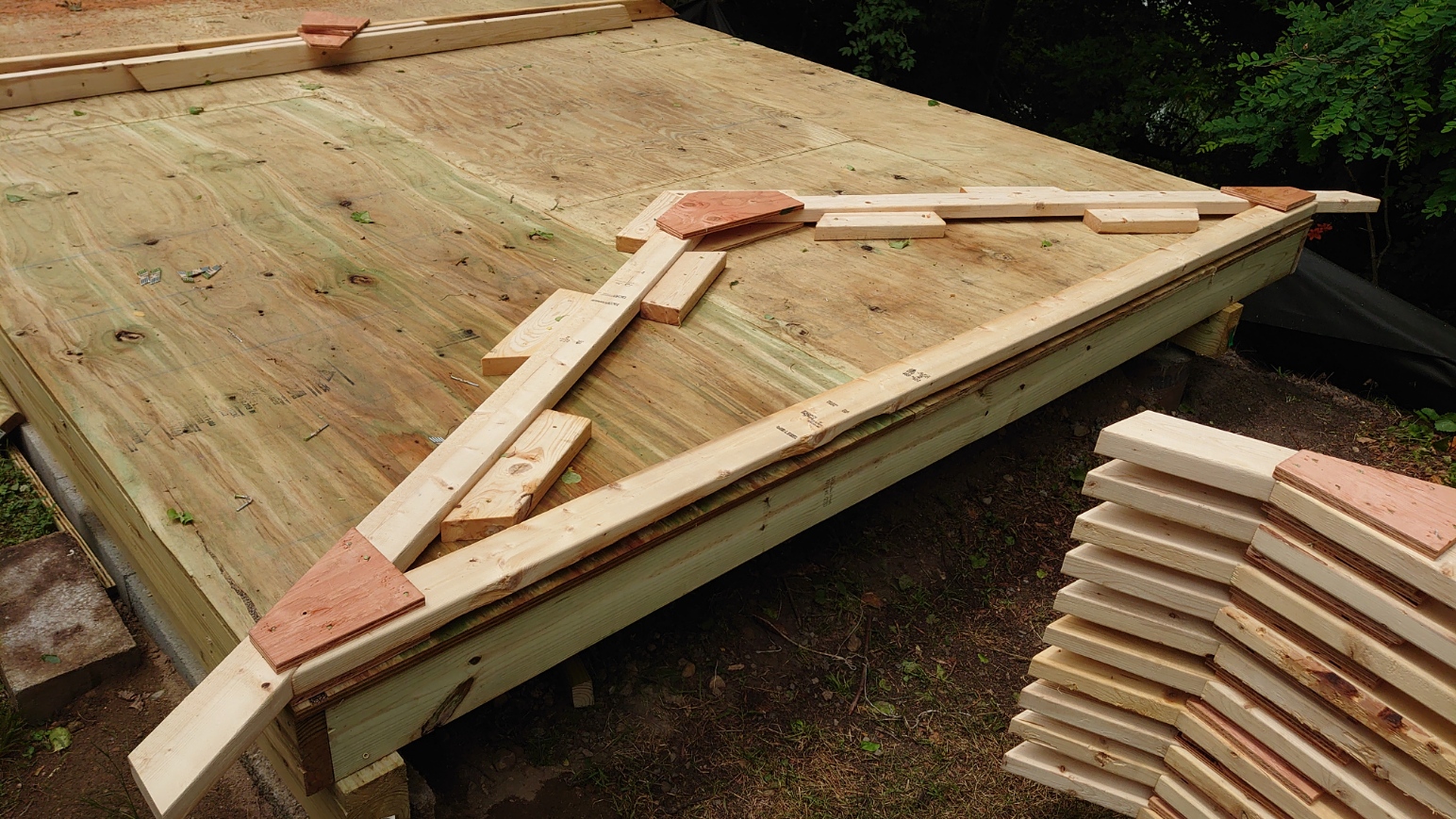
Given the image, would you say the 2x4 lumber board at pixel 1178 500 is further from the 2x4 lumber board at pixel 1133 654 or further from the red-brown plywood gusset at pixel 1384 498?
the 2x4 lumber board at pixel 1133 654

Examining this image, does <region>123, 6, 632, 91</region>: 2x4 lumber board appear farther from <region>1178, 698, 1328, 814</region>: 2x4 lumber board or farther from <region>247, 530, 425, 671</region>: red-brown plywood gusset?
<region>1178, 698, 1328, 814</region>: 2x4 lumber board

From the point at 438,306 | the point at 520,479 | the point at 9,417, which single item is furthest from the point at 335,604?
the point at 9,417

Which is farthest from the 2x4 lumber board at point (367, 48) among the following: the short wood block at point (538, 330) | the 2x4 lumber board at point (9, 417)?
the short wood block at point (538, 330)

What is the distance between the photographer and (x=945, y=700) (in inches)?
124

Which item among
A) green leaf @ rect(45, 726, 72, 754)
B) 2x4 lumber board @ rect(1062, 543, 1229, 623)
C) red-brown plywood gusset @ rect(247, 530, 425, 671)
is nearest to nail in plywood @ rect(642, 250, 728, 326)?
red-brown plywood gusset @ rect(247, 530, 425, 671)

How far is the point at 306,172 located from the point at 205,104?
1.09 metres

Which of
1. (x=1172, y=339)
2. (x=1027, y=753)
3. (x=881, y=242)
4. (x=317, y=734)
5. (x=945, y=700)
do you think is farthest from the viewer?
(x=1172, y=339)

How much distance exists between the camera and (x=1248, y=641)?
2.12 metres

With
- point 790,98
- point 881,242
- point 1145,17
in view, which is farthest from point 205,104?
point 1145,17

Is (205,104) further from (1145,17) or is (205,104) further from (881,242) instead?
(1145,17)

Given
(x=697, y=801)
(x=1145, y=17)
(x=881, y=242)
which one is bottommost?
(x=697, y=801)

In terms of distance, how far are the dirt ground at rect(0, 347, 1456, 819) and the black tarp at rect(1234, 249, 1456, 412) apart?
197 cm

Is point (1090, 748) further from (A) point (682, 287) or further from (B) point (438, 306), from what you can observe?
(B) point (438, 306)

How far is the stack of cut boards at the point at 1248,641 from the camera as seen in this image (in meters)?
1.85
